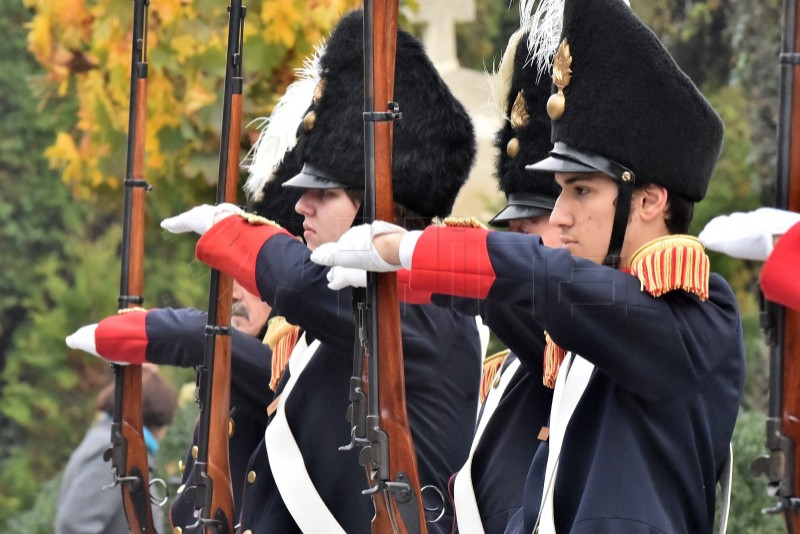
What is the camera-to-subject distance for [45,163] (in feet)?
47.3

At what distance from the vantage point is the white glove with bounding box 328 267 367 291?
3445 millimetres

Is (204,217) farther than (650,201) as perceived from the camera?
Yes

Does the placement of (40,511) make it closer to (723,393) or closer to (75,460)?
(75,460)

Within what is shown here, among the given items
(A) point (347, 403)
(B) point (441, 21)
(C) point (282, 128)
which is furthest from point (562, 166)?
(B) point (441, 21)

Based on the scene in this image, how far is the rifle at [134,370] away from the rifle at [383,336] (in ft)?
6.37

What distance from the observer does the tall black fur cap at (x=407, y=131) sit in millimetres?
4254

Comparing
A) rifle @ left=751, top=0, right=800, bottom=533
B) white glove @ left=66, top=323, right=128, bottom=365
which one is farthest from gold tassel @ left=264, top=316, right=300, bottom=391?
rifle @ left=751, top=0, right=800, bottom=533

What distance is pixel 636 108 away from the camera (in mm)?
3346

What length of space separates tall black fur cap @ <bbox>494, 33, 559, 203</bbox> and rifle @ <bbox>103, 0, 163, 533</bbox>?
1.58 meters

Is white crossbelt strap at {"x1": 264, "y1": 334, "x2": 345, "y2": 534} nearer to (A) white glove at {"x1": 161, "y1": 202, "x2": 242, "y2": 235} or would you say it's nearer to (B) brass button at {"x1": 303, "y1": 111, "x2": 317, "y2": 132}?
(A) white glove at {"x1": 161, "y1": 202, "x2": 242, "y2": 235}

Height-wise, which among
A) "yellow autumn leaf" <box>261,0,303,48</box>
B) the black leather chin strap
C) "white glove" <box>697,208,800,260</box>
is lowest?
"white glove" <box>697,208,800,260</box>

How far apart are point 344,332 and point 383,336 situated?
2.04 feet

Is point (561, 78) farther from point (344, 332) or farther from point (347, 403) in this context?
point (347, 403)

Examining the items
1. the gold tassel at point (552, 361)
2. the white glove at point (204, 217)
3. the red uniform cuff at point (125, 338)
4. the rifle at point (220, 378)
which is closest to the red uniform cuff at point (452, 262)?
the gold tassel at point (552, 361)
